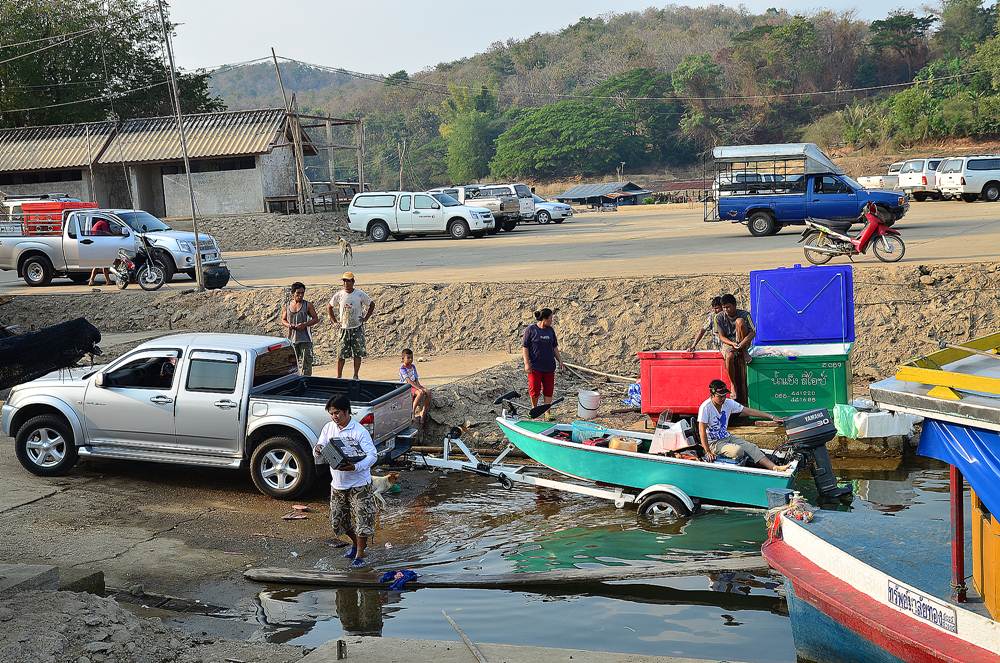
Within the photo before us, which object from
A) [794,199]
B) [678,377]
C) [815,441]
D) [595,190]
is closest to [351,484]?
[815,441]

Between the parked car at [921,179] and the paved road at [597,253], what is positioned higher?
the parked car at [921,179]

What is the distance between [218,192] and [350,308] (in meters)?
29.3

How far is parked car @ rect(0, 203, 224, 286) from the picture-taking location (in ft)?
78.8

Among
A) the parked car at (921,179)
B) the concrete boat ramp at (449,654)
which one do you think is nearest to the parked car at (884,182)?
the parked car at (921,179)

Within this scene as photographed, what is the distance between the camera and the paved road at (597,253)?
21.2m

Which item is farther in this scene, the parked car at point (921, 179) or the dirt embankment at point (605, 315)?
the parked car at point (921, 179)

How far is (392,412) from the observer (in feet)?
37.1

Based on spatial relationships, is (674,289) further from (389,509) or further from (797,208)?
(797,208)

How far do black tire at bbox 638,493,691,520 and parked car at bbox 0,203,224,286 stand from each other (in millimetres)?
15840

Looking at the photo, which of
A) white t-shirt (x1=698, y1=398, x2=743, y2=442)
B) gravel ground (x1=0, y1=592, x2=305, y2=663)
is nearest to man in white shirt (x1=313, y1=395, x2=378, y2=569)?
gravel ground (x1=0, y1=592, x2=305, y2=663)

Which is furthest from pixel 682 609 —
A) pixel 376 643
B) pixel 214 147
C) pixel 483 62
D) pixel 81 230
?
pixel 483 62

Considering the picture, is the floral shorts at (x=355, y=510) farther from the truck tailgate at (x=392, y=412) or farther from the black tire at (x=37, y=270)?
the black tire at (x=37, y=270)

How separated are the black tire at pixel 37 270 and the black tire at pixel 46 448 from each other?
1439 cm

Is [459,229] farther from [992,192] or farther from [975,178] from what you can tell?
[992,192]
